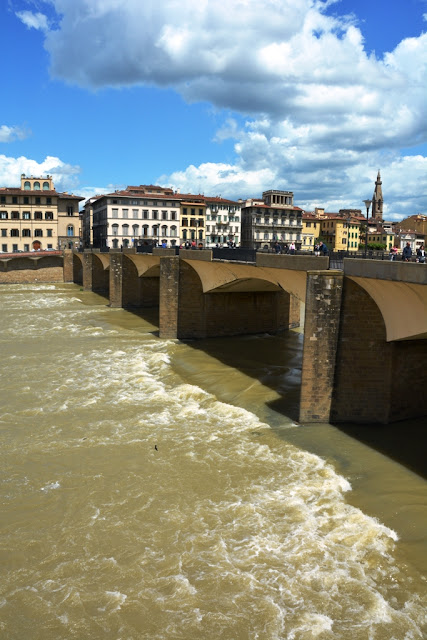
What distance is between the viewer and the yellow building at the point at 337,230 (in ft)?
337

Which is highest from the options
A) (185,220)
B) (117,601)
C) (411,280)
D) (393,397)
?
(185,220)

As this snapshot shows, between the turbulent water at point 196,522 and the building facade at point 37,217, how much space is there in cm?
6198

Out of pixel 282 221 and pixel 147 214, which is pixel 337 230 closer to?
pixel 282 221

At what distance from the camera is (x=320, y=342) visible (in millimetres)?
14766

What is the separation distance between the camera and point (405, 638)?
7.26m

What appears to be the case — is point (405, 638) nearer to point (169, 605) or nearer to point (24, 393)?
point (169, 605)

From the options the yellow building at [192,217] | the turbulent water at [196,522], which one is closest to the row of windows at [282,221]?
the yellow building at [192,217]

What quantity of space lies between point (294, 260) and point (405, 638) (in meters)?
11.9

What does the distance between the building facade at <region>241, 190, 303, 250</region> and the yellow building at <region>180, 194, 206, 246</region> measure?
33.9ft

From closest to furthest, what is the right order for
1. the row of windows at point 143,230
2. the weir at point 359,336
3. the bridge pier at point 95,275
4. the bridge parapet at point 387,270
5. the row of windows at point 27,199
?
the bridge parapet at point 387,270 → the weir at point 359,336 → the bridge pier at point 95,275 → the row of windows at point 27,199 → the row of windows at point 143,230

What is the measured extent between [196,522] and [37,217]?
73.3 metres

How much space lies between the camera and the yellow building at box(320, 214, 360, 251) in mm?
102756

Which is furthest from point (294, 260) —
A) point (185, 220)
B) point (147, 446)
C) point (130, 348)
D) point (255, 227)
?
point (255, 227)

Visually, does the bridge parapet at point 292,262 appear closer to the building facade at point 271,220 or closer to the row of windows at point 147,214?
the row of windows at point 147,214
